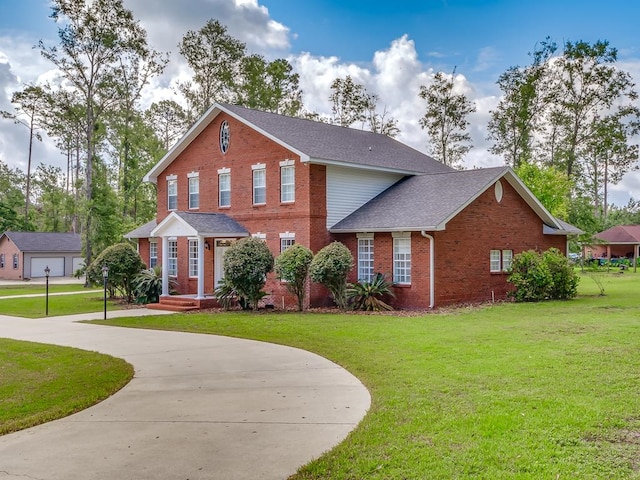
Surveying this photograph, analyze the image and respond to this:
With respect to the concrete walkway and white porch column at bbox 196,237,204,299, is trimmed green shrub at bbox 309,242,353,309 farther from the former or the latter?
the concrete walkway

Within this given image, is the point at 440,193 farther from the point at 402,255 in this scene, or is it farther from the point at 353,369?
the point at 353,369

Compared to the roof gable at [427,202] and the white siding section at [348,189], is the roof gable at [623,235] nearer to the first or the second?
the roof gable at [427,202]

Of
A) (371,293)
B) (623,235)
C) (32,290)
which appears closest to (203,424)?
(371,293)

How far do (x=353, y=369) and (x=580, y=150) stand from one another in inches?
1698

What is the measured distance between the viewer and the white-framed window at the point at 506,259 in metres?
21.9

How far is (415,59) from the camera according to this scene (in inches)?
1324

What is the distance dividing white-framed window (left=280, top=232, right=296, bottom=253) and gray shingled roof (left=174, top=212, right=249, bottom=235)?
1701mm

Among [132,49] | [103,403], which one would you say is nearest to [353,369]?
[103,403]

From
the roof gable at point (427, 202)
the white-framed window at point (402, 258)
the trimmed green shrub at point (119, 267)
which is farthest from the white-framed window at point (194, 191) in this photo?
the white-framed window at point (402, 258)

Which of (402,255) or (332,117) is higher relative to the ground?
(332,117)

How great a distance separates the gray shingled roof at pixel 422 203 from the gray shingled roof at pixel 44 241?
1425 inches

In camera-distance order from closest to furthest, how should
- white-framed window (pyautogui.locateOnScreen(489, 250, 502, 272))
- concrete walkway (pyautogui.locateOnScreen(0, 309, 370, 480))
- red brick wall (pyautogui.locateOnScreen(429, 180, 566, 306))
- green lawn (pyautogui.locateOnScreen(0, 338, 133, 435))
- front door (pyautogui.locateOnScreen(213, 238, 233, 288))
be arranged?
concrete walkway (pyautogui.locateOnScreen(0, 309, 370, 480)), green lawn (pyautogui.locateOnScreen(0, 338, 133, 435)), red brick wall (pyautogui.locateOnScreen(429, 180, 566, 306)), white-framed window (pyautogui.locateOnScreen(489, 250, 502, 272)), front door (pyautogui.locateOnScreen(213, 238, 233, 288))

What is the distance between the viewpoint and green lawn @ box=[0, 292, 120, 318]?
19703 millimetres

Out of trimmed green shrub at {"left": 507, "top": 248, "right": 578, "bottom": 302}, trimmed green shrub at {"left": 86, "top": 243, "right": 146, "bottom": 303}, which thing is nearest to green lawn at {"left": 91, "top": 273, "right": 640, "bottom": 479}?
trimmed green shrub at {"left": 507, "top": 248, "right": 578, "bottom": 302}
